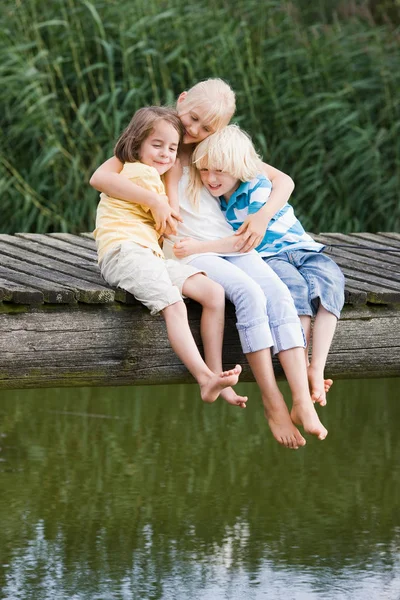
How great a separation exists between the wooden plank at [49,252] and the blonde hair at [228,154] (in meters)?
0.47

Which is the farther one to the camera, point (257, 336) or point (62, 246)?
point (62, 246)

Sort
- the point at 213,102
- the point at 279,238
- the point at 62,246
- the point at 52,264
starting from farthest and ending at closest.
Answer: the point at 62,246
the point at 52,264
the point at 279,238
the point at 213,102

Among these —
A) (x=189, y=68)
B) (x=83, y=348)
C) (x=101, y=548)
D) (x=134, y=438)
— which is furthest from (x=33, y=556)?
(x=189, y=68)

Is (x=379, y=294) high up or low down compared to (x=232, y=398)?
up

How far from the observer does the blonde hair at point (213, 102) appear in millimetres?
3225

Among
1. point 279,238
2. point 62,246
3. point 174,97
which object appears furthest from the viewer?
point 174,97

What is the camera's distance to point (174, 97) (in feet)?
20.3

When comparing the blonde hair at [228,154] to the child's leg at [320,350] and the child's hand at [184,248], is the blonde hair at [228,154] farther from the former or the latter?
the child's leg at [320,350]

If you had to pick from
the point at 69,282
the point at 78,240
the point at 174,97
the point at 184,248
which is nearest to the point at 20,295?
the point at 69,282

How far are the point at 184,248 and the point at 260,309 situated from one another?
1.03 ft

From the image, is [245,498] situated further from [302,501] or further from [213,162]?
[213,162]

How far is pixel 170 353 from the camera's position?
318 centimetres

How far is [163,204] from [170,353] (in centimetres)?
40

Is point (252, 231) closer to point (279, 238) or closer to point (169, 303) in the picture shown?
point (279, 238)
